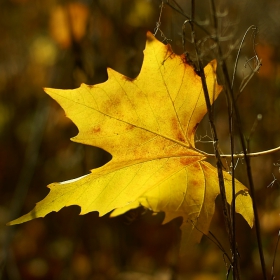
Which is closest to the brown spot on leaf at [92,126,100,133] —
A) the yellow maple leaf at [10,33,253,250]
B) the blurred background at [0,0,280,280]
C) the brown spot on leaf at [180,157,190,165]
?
the yellow maple leaf at [10,33,253,250]

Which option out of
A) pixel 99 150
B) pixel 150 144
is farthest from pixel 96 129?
pixel 99 150

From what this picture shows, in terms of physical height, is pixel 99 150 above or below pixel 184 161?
below

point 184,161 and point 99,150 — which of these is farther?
point 99,150

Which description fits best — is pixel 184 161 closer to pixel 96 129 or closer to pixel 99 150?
pixel 96 129

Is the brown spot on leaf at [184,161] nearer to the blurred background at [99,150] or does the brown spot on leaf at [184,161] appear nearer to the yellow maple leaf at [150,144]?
the yellow maple leaf at [150,144]

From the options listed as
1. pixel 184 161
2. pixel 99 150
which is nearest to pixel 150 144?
pixel 184 161

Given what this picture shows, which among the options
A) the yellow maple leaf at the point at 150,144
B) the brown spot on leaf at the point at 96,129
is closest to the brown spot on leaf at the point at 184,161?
the yellow maple leaf at the point at 150,144

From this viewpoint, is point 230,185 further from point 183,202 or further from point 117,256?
point 117,256

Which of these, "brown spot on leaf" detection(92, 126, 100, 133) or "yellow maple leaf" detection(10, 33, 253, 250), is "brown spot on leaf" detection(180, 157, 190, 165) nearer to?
"yellow maple leaf" detection(10, 33, 253, 250)
